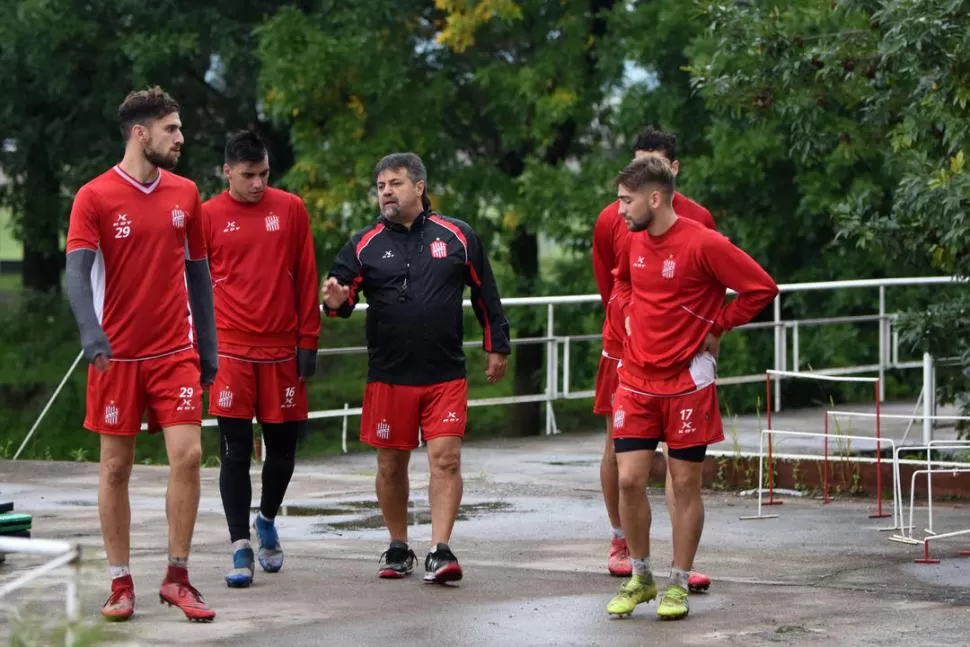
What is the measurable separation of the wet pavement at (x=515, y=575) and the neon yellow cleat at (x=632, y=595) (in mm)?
51

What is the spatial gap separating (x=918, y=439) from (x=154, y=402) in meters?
8.01

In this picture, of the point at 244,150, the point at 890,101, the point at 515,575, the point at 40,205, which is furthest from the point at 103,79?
the point at 515,575

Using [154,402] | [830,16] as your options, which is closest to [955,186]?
[154,402]

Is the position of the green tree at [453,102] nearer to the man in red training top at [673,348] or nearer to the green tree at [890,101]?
the green tree at [890,101]

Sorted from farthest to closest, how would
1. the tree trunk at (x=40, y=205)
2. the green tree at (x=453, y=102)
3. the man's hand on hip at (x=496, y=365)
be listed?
the tree trunk at (x=40, y=205) → the green tree at (x=453, y=102) → the man's hand on hip at (x=496, y=365)

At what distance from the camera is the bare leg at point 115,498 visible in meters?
7.34

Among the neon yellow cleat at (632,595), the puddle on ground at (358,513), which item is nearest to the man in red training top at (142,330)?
the neon yellow cleat at (632,595)

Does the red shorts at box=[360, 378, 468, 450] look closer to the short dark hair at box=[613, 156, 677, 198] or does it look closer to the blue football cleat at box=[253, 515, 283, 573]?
the blue football cleat at box=[253, 515, 283, 573]

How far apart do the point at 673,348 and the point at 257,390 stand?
2.01 m

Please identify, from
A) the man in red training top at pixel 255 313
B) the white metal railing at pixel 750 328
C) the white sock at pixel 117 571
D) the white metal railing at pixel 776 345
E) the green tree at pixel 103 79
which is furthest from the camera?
the green tree at pixel 103 79

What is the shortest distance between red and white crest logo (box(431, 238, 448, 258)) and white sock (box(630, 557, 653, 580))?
172 centimetres

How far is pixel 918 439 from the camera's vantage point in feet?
46.1

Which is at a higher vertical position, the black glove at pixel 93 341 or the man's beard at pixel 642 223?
the man's beard at pixel 642 223

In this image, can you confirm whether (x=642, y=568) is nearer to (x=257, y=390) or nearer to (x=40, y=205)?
(x=257, y=390)
